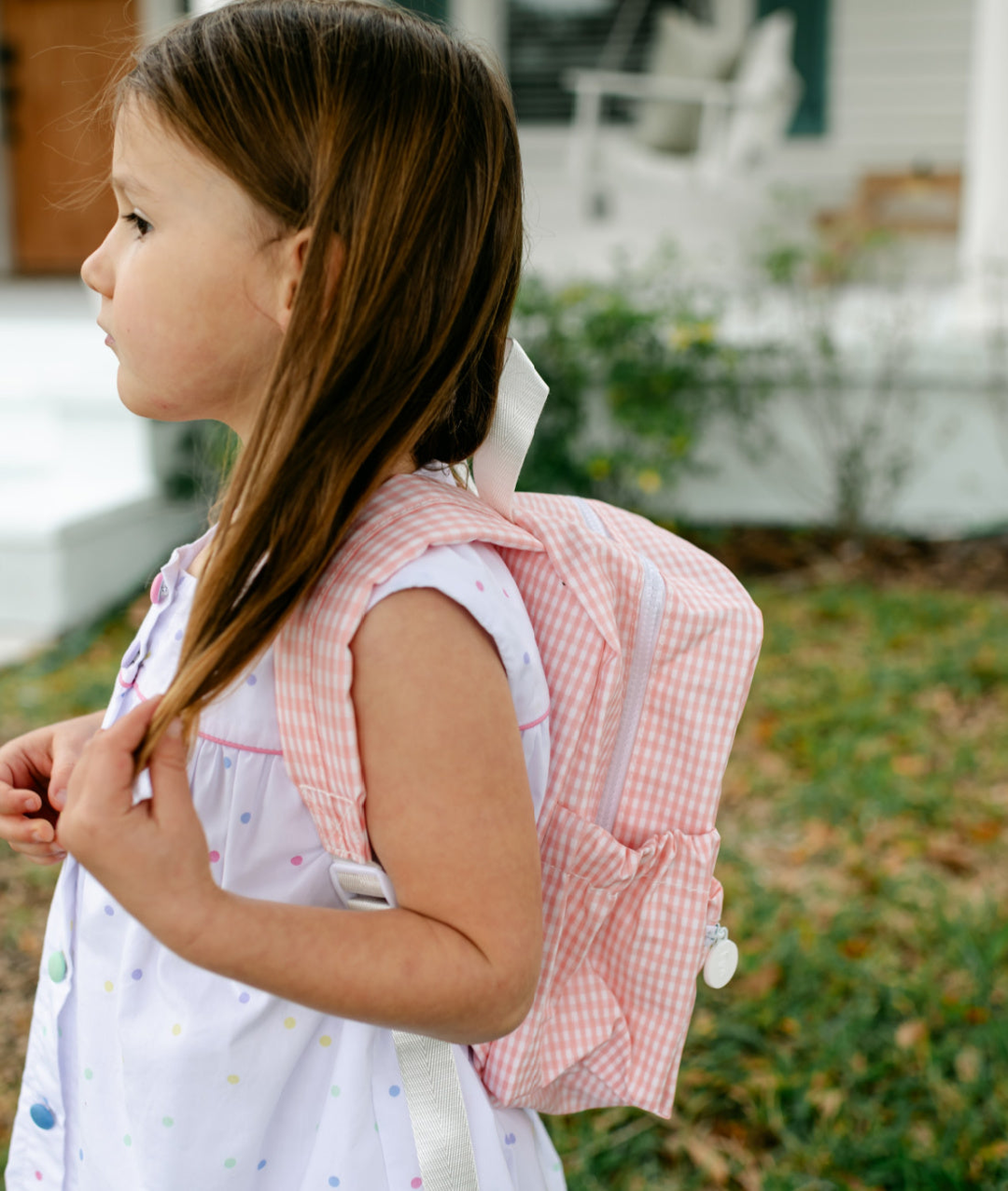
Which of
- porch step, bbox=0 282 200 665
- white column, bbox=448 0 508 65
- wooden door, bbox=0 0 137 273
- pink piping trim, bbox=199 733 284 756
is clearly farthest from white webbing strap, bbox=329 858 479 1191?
wooden door, bbox=0 0 137 273

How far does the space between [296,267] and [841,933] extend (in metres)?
2.19

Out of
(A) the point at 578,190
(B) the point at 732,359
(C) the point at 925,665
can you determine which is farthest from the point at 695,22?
(C) the point at 925,665

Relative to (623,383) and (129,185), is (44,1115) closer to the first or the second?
(129,185)

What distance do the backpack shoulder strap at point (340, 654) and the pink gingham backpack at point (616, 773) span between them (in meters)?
0.05

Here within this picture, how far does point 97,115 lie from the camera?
3.65ft

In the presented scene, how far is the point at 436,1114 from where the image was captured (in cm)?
98

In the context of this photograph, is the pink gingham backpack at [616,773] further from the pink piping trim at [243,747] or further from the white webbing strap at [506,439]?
the pink piping trim at [243,747]

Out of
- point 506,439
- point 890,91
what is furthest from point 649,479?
point 890,91

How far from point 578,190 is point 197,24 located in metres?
7.17

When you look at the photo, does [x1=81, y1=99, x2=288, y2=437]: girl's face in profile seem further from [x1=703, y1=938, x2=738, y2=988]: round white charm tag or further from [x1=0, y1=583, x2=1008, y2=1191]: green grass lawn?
[x1=0, y1=583, x2=1008, y2=1191]: green grass lawn

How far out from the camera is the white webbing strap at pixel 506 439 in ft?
3.45

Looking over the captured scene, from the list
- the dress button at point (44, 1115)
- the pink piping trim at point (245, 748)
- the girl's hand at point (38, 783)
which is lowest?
the dress button at point (44, 1115)

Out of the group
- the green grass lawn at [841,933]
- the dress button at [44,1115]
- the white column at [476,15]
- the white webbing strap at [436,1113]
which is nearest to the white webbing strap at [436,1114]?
the white webbing strap at [436,1113]

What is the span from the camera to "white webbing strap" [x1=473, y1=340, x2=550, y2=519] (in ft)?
3.45
